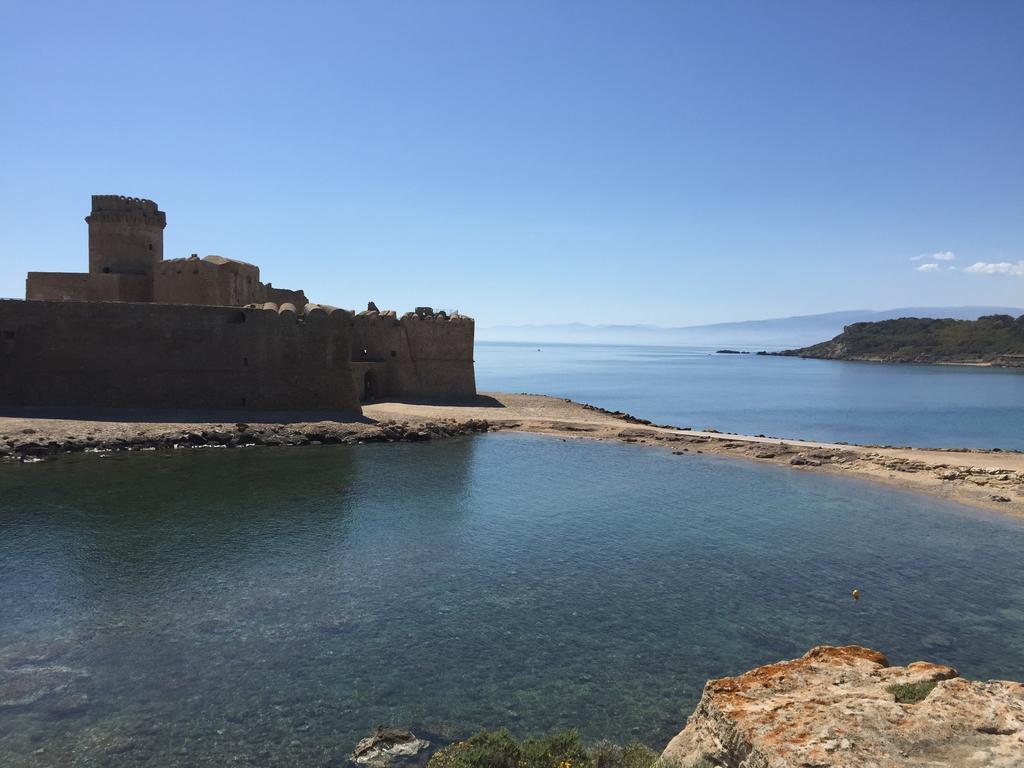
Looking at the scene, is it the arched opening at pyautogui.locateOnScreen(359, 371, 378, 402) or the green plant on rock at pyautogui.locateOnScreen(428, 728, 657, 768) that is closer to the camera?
the green plant on rock at pyautogui.locateOnScreen(428, 728, 657, 768)

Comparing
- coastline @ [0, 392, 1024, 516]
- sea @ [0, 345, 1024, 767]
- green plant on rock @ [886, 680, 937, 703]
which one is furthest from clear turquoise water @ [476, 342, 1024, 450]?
green plant on rock @ [886, 680, 937, 703]

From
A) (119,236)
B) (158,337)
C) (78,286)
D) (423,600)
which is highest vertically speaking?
(119,236)

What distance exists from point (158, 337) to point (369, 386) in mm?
10013

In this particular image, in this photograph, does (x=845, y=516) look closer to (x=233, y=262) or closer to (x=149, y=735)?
(x=149, y=735)

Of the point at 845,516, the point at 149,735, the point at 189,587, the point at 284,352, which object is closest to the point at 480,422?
the point at 284,352

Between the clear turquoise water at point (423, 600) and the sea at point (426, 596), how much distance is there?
0.15 feet

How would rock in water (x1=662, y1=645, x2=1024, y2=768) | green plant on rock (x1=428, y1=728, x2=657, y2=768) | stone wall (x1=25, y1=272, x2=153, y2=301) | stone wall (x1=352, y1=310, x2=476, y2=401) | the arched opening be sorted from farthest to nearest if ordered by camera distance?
stone wall (x1=352, y1=310, x2=476, y2=401), the arched opening, stone wall (x1=25, y1=272, x2=153, y2=301), green plant on rock (x1=428, y1=728, x2=657, y2=768), rock in water (x1=662, y1=645, x2=1024, y2=768)

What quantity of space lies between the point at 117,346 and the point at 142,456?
201 inches

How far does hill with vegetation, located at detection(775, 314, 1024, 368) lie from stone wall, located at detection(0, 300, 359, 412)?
115698 mm

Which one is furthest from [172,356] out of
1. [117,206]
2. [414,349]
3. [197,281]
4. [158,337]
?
[414,349]

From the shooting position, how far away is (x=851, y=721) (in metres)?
4.93

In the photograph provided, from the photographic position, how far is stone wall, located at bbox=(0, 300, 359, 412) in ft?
78.4

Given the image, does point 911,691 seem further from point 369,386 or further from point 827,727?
point 369,386

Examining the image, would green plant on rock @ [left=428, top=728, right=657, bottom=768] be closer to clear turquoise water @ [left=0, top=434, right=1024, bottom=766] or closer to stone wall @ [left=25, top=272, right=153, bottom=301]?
clear turquoise water @ [left=0, top=434, right=1024, bottom=766]
